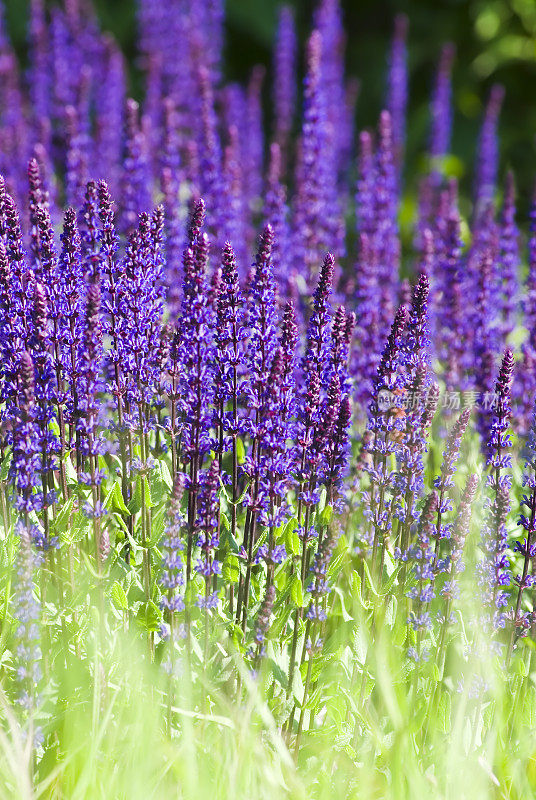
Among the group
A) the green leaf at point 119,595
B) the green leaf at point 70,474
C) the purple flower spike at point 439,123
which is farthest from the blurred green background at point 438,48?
the green leaf at point 119,595

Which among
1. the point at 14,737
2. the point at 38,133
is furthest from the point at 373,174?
the point at 14,737

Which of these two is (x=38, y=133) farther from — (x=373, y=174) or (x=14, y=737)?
(x=14, y=737)

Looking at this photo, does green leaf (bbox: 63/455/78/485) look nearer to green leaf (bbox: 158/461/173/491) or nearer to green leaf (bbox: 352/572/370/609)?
green leaf (bbox: 158/461/173/491)

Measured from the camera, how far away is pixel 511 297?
6363 millimetres

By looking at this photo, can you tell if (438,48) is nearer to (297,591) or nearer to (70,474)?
(70,474)

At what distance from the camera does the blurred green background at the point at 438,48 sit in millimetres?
13430

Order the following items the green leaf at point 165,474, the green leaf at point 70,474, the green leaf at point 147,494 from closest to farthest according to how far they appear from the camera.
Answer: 1. the green leaf at point 147,494
2. the green leaf at point 70,474
3. the green leaf at point 165,474

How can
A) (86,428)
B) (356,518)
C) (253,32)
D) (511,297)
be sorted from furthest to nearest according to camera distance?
(253,32) < (511,297) < (356,518) < (86,428)

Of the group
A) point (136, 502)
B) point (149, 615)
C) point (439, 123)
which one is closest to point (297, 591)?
point (149, 615)

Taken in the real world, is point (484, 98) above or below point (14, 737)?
above

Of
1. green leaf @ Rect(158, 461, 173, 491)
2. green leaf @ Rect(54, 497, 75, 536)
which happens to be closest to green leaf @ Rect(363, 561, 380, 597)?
green leaf @ Rect(158, 461, 173, 491)

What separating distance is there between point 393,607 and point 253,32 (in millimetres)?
12294

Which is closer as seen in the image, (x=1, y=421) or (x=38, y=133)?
(x=1, y=421)

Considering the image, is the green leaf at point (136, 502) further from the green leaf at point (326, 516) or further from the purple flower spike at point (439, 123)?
the purple flower spike at point (439, 123)
